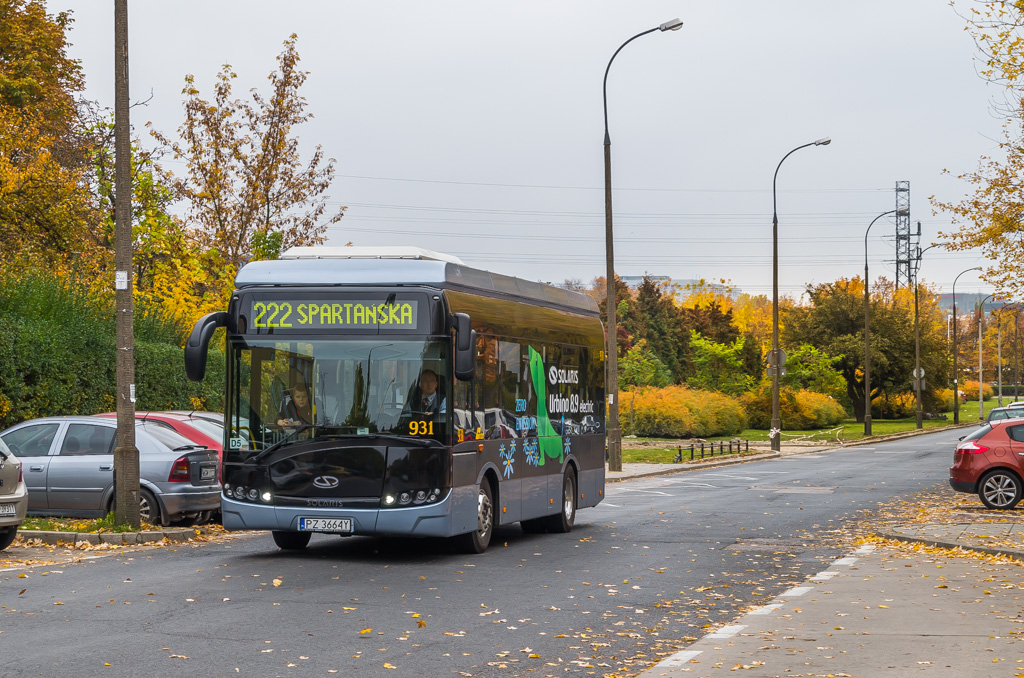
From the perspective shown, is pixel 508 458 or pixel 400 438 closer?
pixel 400 438

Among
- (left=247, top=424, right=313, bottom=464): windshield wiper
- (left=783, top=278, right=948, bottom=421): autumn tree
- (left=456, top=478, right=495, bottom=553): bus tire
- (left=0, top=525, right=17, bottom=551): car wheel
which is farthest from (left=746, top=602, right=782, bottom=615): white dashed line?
(left=783, top=278, right=948, bottom=421): autumn tree

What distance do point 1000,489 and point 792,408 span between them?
49298 millimetres

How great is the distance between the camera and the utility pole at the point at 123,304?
15.9 metres

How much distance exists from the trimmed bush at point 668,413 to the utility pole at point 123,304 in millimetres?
36514

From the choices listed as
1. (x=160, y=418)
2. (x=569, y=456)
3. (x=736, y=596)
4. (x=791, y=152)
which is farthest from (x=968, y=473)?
(x=791, y=152)

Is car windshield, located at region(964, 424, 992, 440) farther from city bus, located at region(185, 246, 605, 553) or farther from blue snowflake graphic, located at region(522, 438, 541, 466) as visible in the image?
city bus, located at region(185, 246, 605, 553)

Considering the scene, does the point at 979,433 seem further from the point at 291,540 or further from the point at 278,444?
the point at 278,444

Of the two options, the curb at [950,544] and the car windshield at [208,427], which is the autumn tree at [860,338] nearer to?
the curb at [950,544]

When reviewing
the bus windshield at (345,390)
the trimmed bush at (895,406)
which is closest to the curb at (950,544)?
the bus windshield at (345,390)

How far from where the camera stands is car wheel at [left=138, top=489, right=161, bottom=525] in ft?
54.8

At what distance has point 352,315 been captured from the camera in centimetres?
1376

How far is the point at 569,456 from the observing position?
1798cm

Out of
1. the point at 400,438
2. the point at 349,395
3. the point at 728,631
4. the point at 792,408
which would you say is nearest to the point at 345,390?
the point at 349,395

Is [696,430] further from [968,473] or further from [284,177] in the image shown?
[968,473]
